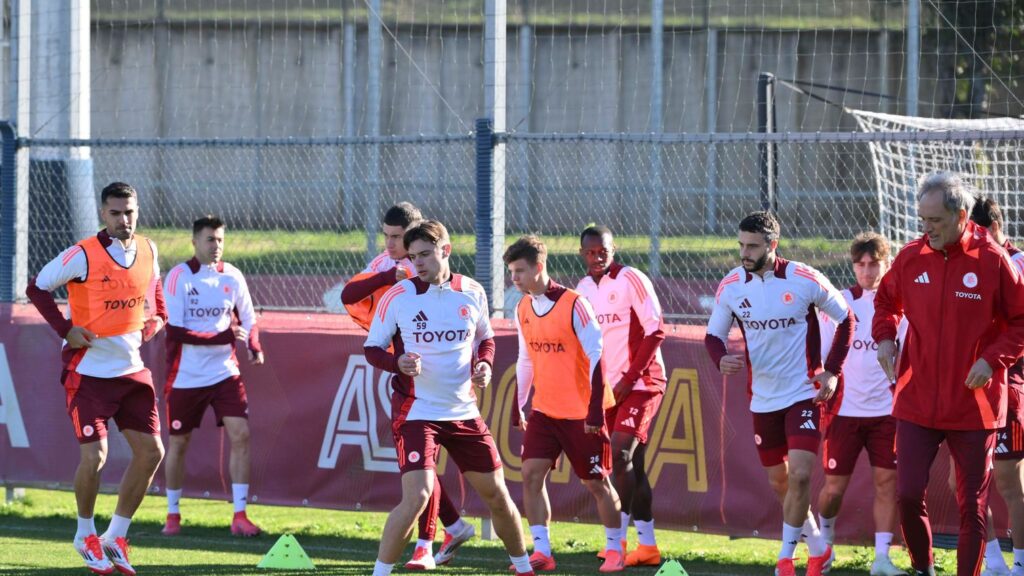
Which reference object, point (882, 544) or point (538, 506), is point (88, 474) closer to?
point (538, 506)

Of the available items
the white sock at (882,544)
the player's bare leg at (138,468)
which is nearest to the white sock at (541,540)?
the white sock at (882,544)

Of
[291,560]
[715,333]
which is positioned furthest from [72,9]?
[715,333]

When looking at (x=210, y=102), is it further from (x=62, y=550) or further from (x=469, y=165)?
(x=62, y=550)

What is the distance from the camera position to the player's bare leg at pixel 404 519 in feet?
22.7

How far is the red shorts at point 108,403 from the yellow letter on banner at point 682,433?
318cm

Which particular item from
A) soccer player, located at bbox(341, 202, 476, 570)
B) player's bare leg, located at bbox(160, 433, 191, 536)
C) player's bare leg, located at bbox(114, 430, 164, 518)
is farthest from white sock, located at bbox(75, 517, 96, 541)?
soccer player, located at bbox(341, 202, 476, 570)

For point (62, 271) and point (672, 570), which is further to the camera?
point (62, 271)

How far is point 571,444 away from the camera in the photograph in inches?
327

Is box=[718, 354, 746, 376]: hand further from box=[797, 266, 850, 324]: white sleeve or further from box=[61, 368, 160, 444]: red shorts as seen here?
box=[61, 368, 160, 444]: red shorts

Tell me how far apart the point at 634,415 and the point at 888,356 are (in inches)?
82.0

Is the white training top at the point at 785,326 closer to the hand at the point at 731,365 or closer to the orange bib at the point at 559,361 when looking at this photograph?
the hand at the point at 731,365

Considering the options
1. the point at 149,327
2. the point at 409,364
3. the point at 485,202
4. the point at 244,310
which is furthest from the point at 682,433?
the point at 149,327

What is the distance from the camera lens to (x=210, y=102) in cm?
2075

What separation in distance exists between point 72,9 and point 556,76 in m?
8.03
